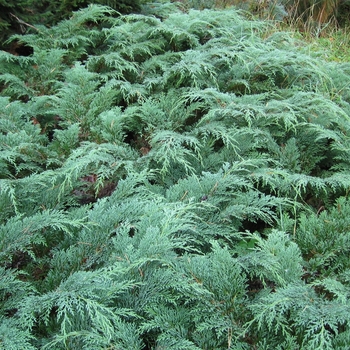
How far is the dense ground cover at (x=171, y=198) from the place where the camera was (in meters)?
1.28

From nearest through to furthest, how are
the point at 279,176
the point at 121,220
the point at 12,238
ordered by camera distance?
the point at 12,238 < the point at 121,220 < the point at 279,176

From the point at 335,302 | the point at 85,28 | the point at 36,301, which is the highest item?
the point at 85,28

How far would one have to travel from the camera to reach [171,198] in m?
1.80

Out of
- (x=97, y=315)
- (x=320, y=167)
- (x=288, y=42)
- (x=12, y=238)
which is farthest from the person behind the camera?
(x=288, y=42)

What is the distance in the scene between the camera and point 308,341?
3.93ft

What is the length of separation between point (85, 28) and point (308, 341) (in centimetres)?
317

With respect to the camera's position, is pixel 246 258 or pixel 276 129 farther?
pixel 276 129

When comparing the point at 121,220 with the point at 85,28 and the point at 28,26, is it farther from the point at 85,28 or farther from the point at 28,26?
the point at 28,26

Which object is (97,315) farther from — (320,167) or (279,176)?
(320,167)

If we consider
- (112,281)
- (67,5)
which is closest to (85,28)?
(67,5)

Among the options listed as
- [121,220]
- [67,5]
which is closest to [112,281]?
A: [121,220]

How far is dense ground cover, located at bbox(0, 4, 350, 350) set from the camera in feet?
4.21

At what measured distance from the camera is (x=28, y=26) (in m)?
3.43

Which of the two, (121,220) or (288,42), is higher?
(288,42)
